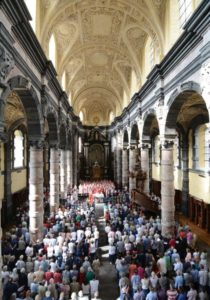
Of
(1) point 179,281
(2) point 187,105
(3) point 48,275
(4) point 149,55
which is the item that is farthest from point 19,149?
(1) point 179,281

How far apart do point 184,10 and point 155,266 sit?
32.8ft

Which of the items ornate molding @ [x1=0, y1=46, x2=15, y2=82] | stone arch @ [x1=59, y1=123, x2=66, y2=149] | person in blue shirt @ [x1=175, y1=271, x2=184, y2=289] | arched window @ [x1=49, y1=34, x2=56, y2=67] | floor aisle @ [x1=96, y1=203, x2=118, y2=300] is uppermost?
arched window @ [x1=49, y1=34, x2=56, y2=67]

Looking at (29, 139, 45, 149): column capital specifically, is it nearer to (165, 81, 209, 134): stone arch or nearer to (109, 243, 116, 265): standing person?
(109, 243, 116, 265): standing person

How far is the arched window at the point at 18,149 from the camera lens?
23.8m

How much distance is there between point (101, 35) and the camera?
2052 cm

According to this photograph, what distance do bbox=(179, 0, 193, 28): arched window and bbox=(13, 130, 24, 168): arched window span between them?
15.6 metres

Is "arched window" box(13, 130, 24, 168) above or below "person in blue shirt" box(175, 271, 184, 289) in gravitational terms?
above

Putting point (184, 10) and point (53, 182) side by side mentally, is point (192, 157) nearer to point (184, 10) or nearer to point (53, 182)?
point (53, 182)

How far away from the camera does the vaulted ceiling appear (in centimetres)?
1463

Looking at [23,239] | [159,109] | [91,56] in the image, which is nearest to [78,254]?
[23,239]

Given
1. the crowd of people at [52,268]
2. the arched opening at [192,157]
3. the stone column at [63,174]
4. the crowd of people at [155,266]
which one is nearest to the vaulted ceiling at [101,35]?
the arched opening at [192,157]

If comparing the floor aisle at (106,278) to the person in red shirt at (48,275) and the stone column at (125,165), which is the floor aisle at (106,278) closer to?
the person in red shirt at (48,275)

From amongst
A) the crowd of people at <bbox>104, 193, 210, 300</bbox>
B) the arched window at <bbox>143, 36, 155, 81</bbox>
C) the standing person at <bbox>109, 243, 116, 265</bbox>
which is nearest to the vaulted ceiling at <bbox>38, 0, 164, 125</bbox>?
the arched window at <bbox>143, 36, 155, 81</bbox>

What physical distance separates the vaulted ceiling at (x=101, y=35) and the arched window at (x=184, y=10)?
5.73 ft
